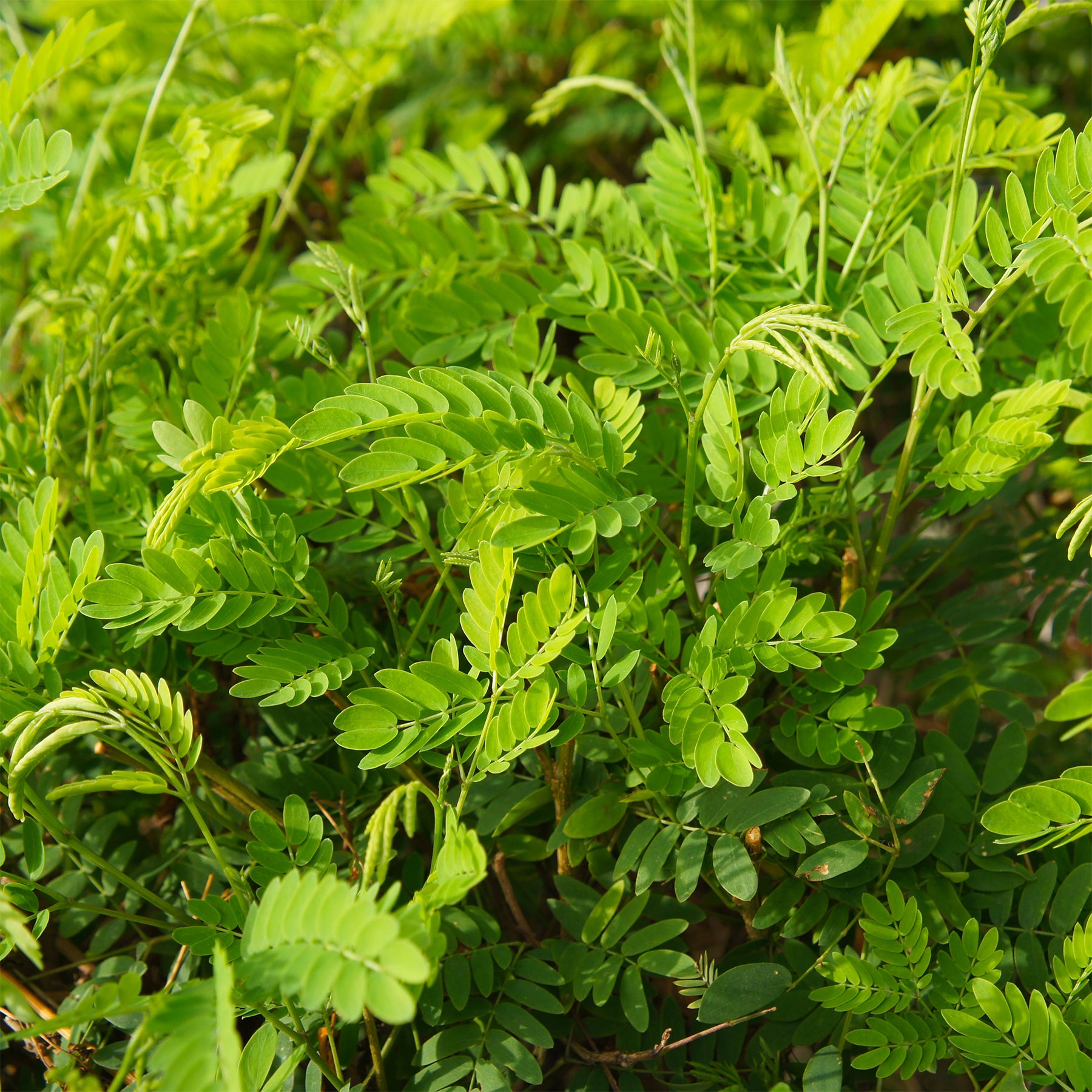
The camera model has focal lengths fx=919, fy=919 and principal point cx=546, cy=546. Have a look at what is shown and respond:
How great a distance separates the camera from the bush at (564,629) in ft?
2.72

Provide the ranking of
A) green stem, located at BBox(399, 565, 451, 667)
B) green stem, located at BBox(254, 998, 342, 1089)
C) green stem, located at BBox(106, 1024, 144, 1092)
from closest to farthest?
green stem, located at BBox(106, 1024, 144, 1092) → green stem, located at BBox(254, 998, 342, 1089) → green stem, located at BBox(399, 565, 451, 667)

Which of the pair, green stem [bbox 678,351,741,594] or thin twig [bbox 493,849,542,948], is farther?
thin twig [bbox 493,849,542,948]

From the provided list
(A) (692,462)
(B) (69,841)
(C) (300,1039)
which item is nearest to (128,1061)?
(C) (300,1039)

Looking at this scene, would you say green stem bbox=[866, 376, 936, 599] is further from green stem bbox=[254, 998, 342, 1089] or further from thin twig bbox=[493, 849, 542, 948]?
green stem bbox=[254, 998, 342, 1089]

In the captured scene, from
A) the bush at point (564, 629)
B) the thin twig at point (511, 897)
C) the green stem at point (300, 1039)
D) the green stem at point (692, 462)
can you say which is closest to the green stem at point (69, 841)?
the bush at point (564, 629)

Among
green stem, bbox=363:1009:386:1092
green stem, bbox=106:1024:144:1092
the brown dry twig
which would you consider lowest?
the brown dry twig

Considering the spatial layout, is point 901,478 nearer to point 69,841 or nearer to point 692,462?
point 692,462

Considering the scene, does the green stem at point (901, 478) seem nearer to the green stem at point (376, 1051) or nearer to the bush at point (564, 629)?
the bush at point (564, 629)

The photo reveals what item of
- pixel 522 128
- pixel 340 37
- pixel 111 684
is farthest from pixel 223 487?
pixel 522 128

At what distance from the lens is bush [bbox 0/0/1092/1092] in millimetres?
828

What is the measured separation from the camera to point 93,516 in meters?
1.05

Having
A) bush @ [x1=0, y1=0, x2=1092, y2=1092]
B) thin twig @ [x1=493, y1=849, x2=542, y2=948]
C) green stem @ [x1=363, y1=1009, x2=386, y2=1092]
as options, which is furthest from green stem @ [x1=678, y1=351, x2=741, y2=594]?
green stem @ [x1=363, y1=1009, x2=386, y2=1092]

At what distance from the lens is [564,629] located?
2.69 feet

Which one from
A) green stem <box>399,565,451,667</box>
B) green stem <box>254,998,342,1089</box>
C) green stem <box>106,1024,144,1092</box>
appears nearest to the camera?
green stem <box>106,1024,144,1092</box>
